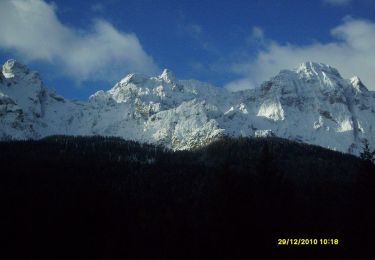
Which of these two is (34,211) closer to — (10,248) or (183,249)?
(10,248)

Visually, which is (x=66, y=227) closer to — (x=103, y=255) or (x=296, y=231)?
(x=103, y=255)

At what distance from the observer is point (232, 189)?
1572 inches

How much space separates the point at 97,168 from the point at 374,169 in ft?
487

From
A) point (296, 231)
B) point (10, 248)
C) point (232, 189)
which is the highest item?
point (232, 189)

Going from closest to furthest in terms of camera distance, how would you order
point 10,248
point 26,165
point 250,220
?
1. point 250,220
2. point 10,248
3. point 26,165

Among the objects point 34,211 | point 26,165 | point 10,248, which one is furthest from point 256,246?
point 26,165

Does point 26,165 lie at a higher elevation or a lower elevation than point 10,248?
higher

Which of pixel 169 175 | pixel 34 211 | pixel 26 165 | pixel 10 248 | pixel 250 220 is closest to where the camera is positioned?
pixel 250 220

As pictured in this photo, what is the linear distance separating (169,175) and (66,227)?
5425 inches

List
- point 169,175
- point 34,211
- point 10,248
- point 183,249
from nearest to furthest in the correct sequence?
point 183,249 < point 10,248 < point 34,211 < point 169,175

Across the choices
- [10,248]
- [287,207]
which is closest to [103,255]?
[10,248]

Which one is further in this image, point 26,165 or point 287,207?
point 26,165

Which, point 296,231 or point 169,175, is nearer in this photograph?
point 296,231

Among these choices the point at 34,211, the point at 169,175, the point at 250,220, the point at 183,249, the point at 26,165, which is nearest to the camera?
the point at 250,220
